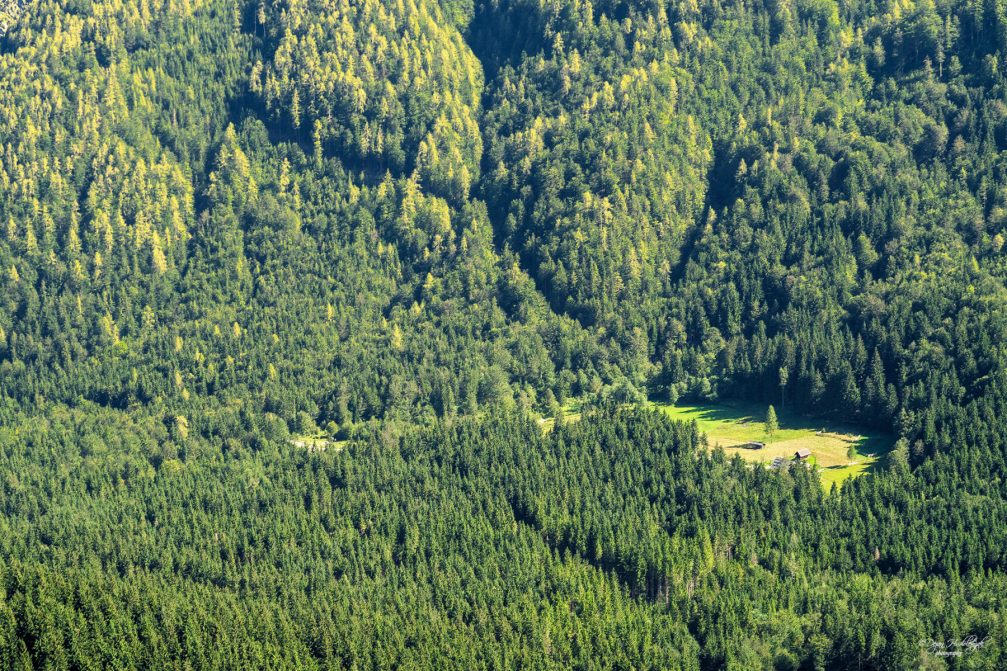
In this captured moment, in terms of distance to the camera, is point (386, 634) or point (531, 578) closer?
point (386, 634)

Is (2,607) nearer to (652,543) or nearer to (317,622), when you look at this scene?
(317,622)

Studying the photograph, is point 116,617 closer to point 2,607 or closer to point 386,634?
point 2,607

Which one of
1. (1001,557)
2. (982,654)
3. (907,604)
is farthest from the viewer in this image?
(1001,557)

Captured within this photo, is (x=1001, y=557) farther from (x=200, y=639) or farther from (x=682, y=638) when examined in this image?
(x=200, y=639)

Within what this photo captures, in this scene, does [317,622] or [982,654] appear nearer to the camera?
[982,654]

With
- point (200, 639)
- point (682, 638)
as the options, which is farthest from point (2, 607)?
point (682, 638)

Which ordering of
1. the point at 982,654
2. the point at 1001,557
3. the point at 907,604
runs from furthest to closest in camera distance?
the point at 1001,557
the point at 907,604
the point at 982,654

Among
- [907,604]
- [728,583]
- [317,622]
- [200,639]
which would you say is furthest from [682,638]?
[200,639]
